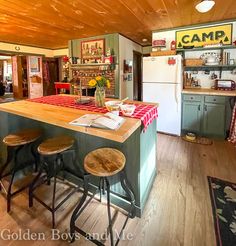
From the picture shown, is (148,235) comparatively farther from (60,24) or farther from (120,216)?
(60,24)

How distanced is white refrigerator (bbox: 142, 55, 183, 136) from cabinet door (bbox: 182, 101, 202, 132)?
0.18 m

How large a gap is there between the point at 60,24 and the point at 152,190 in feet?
11.8

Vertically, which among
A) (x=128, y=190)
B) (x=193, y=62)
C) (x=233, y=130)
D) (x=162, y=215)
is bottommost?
(x=162, y=215)

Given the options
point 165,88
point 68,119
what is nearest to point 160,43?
point 165,88

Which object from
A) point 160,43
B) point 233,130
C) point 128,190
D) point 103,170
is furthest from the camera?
point 160,43

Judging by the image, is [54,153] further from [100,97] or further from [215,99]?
[215,99]

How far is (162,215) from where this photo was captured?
179 cm

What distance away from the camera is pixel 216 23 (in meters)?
3.82

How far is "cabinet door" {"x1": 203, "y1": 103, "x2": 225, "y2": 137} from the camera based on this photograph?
142 inches

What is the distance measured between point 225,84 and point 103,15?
270 centimetres

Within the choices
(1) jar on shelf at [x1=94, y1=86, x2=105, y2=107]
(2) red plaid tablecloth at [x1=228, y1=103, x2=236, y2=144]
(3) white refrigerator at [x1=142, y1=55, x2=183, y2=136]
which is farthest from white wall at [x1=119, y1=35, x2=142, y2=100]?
(1) jar on shelf at [x1=94, y1=86, x2=105, y2=107]

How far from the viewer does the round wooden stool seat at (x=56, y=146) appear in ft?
5.39

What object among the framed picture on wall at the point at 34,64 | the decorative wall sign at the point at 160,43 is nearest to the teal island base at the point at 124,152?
the decorative wall sign at the point at 160,43

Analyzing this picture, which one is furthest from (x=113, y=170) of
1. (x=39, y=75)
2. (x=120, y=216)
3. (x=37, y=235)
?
(x=39, y=75)
